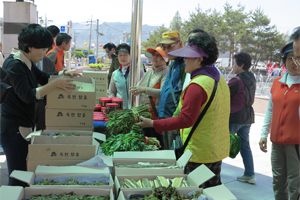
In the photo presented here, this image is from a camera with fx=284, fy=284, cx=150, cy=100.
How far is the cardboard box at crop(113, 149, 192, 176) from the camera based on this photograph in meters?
1.81

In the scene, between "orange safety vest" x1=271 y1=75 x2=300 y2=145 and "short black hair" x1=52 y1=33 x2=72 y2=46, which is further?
"short black hair" x1=52 y1=33 x2=72 y2=46

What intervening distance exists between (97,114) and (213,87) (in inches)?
63.9

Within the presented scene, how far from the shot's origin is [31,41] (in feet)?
7.29

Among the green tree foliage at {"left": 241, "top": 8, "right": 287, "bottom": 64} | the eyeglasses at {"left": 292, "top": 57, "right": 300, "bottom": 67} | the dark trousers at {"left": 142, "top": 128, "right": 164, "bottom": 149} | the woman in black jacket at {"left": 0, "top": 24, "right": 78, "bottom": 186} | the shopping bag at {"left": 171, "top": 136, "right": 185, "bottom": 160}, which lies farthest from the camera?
the green tree foliage at {"left": 241, "top": 8, "right": 287, "bottom": 64}

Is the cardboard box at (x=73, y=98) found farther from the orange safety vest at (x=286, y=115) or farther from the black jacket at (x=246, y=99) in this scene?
the black jacket at (x=246, y=99)

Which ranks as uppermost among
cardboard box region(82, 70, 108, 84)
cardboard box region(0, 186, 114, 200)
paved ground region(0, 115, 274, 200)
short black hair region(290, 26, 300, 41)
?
short black hair region(290, 26, 300, 41)

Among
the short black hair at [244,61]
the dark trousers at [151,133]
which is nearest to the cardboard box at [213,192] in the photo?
the dark trousers at [151,133]

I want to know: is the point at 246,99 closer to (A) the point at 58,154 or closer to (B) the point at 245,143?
(B) the point at 245,143

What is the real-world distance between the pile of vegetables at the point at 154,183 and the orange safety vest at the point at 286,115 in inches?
51.3

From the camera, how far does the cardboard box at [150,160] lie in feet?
5.95

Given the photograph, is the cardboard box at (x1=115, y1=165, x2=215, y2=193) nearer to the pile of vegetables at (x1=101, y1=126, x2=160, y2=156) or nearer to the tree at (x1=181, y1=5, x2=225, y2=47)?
the pile of vegetables at (x1=101, y1=126, x2=160, y2=156)

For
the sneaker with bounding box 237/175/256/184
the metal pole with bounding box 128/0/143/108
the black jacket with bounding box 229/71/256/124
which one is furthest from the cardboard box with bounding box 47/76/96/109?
the sneaker with bounding box 237/175/256/184

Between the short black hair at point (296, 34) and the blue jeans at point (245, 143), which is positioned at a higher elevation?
the short black hair at point (296, 34)

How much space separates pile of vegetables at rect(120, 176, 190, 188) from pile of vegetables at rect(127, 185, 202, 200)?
0.11 metres
